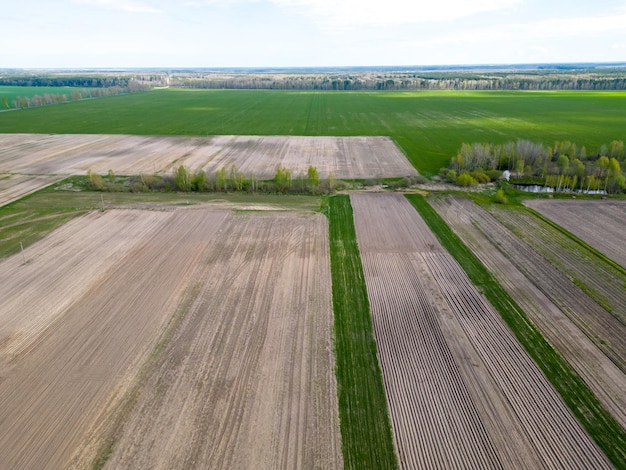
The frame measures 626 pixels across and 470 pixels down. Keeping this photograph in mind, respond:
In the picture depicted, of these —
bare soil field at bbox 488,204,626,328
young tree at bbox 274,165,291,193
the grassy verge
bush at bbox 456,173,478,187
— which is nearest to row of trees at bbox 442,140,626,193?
bush at bbox 456,173,478,187

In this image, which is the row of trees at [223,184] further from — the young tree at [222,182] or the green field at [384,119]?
the green field at [384,119]

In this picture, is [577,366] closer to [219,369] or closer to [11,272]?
[219,369]

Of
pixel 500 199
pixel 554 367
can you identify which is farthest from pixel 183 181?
pixel 554 367

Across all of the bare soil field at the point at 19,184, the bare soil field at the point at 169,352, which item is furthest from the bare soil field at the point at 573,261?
the bare soil field at the point at 19,184

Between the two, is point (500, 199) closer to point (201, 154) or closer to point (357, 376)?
point (357, 376)

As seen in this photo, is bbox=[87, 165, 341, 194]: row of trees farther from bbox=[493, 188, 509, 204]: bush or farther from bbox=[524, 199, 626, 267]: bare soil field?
bbox=[524, 199, 626, 267]: bare soil field
